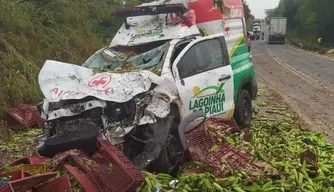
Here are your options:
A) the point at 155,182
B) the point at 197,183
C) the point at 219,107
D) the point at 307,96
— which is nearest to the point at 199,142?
the point at 197,183

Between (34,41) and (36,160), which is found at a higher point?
(34,41)

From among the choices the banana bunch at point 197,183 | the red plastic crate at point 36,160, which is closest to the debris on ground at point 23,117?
the red plastic crate at point 36,160

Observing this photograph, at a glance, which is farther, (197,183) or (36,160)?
(36,160)

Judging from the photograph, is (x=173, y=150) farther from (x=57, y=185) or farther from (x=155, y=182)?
(x=57, y=185)

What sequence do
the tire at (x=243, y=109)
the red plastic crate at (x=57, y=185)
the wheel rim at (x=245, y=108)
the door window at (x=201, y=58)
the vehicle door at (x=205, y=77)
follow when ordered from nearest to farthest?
the red plastic crate at (x=57, y=185) → the vehicle door at (x=205, y=77) → the door window at (x=201, y=58) → the tire at (x=243, y=109) → the wheel rim at (x=245, y=108)

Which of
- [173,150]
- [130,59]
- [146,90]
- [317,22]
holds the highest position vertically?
[130,59]

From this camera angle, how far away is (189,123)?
20.2 feet

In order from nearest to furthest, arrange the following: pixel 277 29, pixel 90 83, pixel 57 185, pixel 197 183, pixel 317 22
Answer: pixel 57 185
pixel 197 183
pixel 90 83
pixel 317 22
pixel 277 29

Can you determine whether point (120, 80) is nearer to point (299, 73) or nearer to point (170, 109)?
point (170, 109)

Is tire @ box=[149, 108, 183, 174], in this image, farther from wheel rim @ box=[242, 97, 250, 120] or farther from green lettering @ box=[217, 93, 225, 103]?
wheel rim @ box=[242, 97, 250, 120]

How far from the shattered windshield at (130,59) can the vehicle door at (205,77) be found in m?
0.31

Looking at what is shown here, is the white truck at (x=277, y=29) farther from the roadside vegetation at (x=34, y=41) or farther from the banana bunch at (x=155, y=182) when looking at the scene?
the banana bunch at (x=155, y=182)

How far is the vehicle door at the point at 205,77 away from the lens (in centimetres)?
654

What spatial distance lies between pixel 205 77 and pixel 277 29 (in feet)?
170
